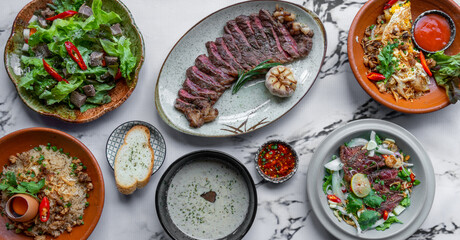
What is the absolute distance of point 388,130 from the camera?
3.57m

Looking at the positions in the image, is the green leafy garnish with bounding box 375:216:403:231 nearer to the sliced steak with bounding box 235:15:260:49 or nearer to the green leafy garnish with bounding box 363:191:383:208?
the green leafy garnish with bounding box 363:191:383:208

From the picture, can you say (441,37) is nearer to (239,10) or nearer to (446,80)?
(446,80)

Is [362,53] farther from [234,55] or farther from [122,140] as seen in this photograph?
[122,140]

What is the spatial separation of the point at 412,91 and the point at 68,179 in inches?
123

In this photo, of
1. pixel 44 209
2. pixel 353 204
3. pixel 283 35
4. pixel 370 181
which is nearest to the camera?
pixel 44 209

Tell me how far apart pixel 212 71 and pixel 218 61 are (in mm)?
108

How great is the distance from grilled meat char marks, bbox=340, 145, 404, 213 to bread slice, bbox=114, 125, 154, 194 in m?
1.70

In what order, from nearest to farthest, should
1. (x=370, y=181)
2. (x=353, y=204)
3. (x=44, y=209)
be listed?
(x=44, y=209) < (x=353, y=204) < (x=370, y=181)

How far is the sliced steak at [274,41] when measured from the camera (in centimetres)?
373

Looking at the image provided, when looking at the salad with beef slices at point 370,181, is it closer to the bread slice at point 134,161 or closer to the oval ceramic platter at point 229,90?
the oval ceramic platter at point 229,90

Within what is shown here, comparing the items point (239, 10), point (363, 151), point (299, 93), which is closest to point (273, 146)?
point (299, 93)

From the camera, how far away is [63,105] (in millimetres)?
3680

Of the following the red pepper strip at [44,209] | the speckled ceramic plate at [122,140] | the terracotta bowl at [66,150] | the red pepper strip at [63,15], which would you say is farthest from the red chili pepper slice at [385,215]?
the red pepper strip at [63,15]

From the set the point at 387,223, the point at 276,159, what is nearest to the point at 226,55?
the point at 276,159
